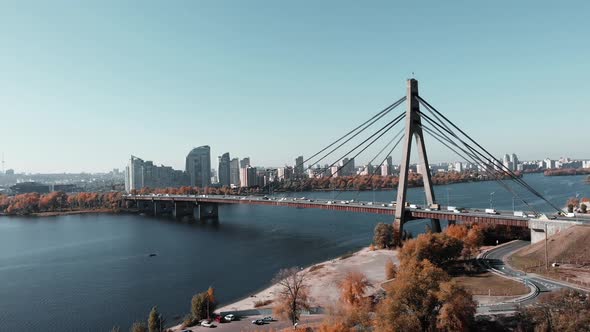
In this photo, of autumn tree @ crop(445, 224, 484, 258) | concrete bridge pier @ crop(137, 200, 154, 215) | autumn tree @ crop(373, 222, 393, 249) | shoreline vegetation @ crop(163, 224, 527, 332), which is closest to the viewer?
shoreline vegetation @ crop(163, 224, 527, 332)

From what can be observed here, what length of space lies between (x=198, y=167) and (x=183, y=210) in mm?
62473

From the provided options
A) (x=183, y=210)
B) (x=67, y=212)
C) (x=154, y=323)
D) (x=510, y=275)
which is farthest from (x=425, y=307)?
(x=67, y=212)

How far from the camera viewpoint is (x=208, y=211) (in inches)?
2913

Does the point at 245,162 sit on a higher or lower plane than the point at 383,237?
higher

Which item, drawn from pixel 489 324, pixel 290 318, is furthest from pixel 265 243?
pixel 489 324

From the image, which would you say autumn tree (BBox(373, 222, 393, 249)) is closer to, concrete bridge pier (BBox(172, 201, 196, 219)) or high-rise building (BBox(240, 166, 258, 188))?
concrete bridge pier (BBox(172, 201, 196, 219))

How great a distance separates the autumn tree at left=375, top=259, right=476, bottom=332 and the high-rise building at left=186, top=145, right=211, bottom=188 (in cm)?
12621

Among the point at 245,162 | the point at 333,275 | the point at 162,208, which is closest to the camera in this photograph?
the point at 333,275

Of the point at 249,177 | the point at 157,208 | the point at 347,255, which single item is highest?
the point at 249,177

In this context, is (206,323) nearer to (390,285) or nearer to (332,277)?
(390,285)

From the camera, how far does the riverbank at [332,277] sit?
930 inches

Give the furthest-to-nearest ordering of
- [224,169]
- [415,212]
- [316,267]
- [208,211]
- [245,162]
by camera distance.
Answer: [245,162]
[224,169]
[208,211]
[415,212]
[316,267]

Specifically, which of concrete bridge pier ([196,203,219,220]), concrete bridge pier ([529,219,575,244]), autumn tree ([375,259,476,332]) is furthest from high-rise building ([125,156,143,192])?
autumn tree ([375,259,476,332])

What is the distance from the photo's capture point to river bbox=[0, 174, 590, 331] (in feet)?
80.9
